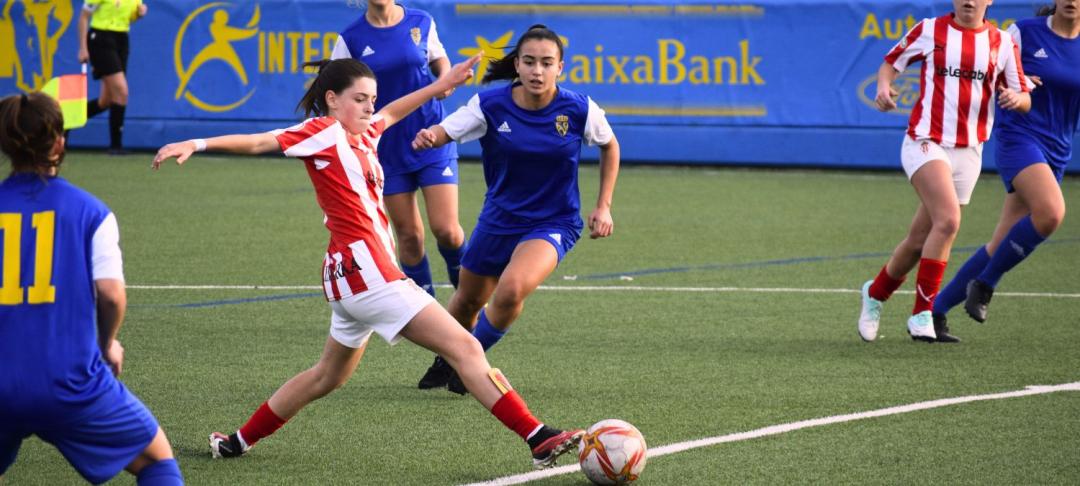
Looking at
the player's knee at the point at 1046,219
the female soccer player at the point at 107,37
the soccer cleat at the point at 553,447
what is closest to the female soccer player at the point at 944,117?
the player's knee at the point at 1046,219

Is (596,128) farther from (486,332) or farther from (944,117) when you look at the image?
(944,117)

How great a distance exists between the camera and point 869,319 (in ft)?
25.8

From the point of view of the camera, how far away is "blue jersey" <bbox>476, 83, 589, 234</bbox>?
637cm

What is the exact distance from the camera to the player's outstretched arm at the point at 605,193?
6.12 meters

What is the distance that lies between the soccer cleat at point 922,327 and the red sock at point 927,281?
0.04 metres

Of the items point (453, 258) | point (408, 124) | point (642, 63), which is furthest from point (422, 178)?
point (642, 63)

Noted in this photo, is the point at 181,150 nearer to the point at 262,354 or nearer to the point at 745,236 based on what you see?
the point at 262,354

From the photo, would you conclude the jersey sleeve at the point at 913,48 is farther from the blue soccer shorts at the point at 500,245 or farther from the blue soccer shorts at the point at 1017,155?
the blue soccer shorts at the point at 500,245

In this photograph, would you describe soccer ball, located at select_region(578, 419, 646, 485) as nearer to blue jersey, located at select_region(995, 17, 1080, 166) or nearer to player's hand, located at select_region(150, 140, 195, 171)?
player's hand, located at select_region(150, 140, 195, 171)

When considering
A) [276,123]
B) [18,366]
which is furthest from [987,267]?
[276,123]

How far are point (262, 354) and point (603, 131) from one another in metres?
2.20

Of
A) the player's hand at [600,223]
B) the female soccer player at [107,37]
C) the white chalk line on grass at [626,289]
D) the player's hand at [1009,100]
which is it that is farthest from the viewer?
the female soccer player at [107,37]

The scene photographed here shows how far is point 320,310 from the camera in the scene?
8766 millimetres

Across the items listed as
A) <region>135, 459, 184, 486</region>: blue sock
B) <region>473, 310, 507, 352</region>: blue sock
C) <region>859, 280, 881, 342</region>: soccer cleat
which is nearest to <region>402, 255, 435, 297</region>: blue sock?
<region>473, 310, 507, 352</region>: blue sock
